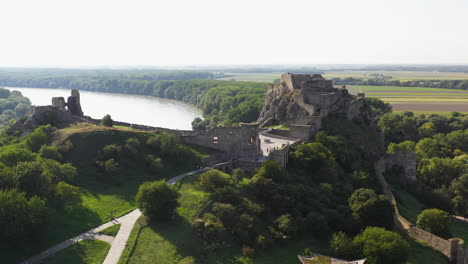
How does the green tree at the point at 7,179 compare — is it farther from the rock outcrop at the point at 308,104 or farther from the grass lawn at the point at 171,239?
the rock outcrop at the point at 308,104

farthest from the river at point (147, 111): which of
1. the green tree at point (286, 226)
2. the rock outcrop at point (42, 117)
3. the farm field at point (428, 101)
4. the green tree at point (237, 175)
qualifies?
the green tree at point (286, 226)

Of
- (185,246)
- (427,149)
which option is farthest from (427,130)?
(185,246)

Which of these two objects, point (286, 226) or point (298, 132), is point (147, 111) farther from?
point (286, 226)

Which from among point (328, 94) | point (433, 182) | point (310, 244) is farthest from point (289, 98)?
point (310, 244)

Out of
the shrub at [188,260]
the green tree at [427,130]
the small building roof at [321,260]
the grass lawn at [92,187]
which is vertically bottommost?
the green tree at [427,130]

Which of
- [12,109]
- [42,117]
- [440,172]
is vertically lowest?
[440,172]
